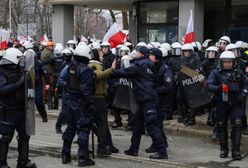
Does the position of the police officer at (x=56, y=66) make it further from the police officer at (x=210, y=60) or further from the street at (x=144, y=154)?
the police officer at (x=210, y=60)

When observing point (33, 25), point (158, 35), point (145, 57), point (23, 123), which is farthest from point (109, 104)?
point (33, 25)

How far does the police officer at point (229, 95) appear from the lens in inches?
350

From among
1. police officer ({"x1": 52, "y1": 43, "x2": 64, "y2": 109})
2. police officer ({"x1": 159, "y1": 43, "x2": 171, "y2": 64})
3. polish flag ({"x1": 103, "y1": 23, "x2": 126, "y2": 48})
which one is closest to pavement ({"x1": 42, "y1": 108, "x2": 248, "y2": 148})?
police officer ({"x1": 159, "y1": 43, "x2": 171, "y2": 64})

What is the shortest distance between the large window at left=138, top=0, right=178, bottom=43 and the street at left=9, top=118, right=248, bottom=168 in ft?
25.2

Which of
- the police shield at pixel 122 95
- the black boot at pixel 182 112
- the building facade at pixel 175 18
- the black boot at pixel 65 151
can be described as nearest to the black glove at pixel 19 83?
the black boot at pixel 65 151

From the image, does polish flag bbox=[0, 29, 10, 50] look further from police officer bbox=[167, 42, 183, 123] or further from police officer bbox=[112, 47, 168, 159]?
police officer bbox=[112, 47, 168, 159]

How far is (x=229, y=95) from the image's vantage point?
891 centimetres

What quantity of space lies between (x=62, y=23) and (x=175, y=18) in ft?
16.3

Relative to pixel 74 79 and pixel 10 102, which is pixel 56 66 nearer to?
pixel 74 79

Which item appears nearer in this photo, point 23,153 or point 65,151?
point 23,153

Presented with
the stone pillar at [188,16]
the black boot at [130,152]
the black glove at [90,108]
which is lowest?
the black boot at [130,152]

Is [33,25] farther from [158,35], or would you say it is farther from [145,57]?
[145,57]

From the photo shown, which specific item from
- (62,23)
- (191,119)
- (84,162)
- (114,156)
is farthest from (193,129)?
(62,23)

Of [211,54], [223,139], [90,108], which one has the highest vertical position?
[211,54]
